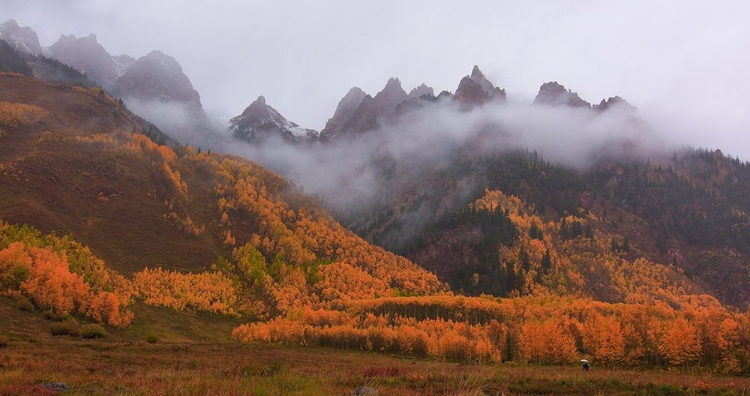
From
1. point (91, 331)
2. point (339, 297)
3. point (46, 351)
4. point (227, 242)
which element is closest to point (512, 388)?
point (46, 351)

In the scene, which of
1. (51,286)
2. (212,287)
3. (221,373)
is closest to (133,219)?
(212,287)

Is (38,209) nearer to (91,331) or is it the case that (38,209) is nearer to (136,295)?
(136,295)

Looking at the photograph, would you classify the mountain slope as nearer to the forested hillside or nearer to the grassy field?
the forested hillside

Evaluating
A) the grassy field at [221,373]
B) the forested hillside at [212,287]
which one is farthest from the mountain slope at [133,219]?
the grassy field at [221,373]

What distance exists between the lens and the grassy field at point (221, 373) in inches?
637

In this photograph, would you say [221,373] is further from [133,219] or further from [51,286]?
[133,219]

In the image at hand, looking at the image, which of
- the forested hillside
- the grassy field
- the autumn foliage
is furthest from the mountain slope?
the grassy field

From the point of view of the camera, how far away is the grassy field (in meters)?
16.2

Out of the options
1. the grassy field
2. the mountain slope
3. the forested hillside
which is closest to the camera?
the grassy field

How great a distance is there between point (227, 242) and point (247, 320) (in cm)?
4698

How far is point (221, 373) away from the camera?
26.2 meters

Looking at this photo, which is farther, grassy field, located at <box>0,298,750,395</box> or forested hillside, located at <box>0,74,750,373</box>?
forested hillside, located at <box>0,74,750,373</box>

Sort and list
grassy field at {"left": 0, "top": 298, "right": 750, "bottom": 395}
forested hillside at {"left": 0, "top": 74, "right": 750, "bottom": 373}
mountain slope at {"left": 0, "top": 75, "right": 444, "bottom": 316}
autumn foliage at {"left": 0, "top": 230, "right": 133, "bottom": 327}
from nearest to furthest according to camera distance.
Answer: grassy field at {"left": 0, "top": 298, "right": 750, "bottom": 395} < autumn foliage at {"left": 0, "top": 230, "right": 133, "bottom": 327} < forested hillside at {"left": 0, "top": 74, "right": 750, "bottom": 373} < mountain slope at {"left": 0, "top": 75, "right": 444, "bottom": 316}

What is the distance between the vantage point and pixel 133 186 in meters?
181
